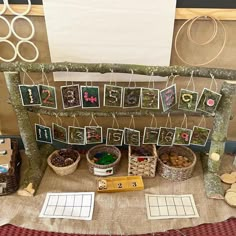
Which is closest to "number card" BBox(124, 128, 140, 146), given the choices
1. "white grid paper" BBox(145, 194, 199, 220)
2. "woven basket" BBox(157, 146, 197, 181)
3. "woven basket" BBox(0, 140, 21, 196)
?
"woven basket" BBox(157, 146, 197, 181)

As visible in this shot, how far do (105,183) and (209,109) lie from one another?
0.55 metres

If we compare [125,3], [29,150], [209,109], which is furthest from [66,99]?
[209,109]

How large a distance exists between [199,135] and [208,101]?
0.63 ft

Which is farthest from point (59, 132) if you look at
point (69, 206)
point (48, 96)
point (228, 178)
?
point (228, 178)

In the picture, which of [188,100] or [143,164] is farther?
[143,164]

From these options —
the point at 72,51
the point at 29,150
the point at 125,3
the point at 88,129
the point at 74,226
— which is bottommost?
the point at 74,226

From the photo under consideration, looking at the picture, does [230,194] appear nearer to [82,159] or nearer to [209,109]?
[209,109]

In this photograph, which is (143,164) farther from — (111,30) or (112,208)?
(111,30)

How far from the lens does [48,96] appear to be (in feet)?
3.86

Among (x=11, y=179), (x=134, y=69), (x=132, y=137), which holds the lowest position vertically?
(x=11, y=179)

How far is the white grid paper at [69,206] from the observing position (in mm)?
1186

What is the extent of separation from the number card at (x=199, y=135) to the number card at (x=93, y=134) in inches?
16.3

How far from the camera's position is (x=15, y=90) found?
47.1 inches

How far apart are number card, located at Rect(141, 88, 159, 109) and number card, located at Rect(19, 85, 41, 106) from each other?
1.39 feet
